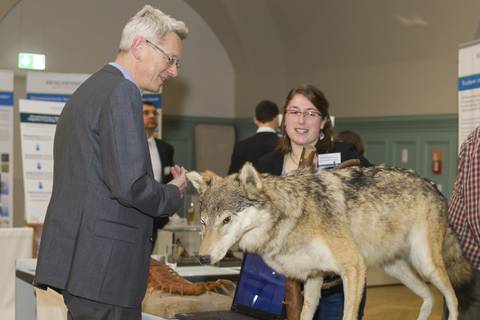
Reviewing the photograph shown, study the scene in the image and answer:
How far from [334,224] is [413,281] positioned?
53 centimetres

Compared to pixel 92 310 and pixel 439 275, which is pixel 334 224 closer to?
pixel 439 275

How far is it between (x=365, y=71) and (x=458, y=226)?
8455 mm

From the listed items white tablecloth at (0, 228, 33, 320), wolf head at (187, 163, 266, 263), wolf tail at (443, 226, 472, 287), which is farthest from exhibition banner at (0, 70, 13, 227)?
wolf tail at (443, 226, 472, 287)

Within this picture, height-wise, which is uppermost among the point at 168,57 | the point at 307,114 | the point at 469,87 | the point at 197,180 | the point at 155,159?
the point at 469,87

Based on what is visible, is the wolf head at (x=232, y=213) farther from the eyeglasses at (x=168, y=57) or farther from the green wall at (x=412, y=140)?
the green wall at (x=412, y=140)

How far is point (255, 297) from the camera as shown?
2678 mm

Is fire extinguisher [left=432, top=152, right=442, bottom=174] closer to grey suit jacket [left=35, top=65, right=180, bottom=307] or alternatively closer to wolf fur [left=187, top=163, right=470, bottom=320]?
wolf fur [left=187, top=163, right=470, bottom=320]

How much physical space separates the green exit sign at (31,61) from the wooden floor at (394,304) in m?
5.46

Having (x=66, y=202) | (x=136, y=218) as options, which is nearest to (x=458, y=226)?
(x=136, y=218)

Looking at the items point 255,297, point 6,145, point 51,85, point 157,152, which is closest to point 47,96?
point 51,85

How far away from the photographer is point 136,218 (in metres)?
2.28

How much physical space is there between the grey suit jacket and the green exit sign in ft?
28.4

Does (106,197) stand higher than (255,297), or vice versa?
(106,197)

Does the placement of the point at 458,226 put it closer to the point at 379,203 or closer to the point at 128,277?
the point at 379,203
